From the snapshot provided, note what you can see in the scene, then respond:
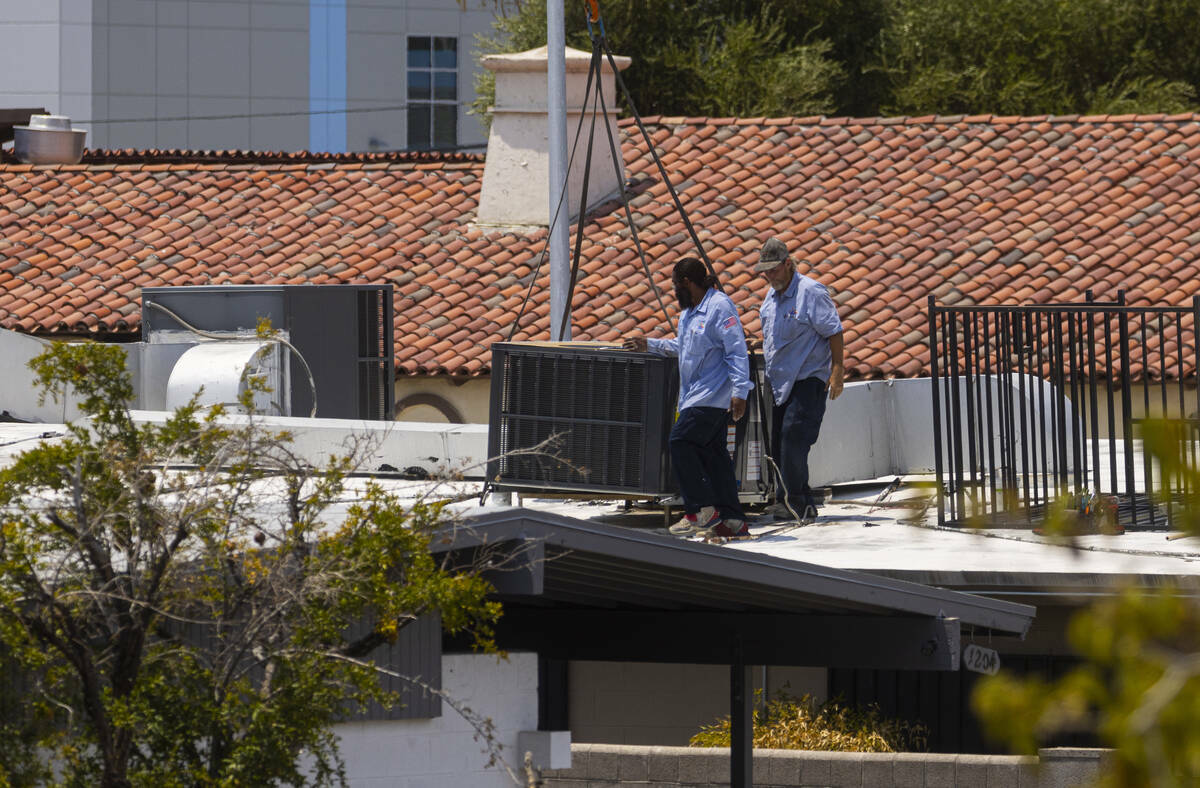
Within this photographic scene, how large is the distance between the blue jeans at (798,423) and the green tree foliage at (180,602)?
16.1ft

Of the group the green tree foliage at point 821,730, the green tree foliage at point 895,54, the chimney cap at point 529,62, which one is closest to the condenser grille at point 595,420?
the green tree foliage at point 821,730

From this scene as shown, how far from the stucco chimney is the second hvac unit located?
10.9 m

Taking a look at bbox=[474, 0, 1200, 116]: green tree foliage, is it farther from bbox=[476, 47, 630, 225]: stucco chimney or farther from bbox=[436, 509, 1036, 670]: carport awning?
→ bbox=[436, 509, 1036, 670]: carport awning

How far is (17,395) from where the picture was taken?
1209cm

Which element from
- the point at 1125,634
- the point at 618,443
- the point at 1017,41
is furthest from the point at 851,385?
the point at 1017,41

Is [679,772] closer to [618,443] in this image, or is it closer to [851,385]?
[618,443]

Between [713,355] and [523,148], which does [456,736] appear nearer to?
[713,355]

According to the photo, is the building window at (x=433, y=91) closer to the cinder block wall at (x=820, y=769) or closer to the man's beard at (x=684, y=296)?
the cinder block wall at (x=820, y=769)

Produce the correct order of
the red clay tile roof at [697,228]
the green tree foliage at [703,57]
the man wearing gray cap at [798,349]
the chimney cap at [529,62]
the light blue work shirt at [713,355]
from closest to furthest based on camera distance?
1. the light blue work shirt at [713,355]
2. the man wearing gray cap at [798,349]
3. the red clay tile roof at [697,228]
4. the chimney cap at [529,62]
5. the green tree foliage at [703,57]

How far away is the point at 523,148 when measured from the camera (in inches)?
808

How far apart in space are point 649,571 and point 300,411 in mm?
6198

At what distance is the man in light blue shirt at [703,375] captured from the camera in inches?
→ 352

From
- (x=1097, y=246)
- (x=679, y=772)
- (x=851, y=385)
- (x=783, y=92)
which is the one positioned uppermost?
(x=783, y=92)

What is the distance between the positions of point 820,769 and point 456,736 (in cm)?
399
